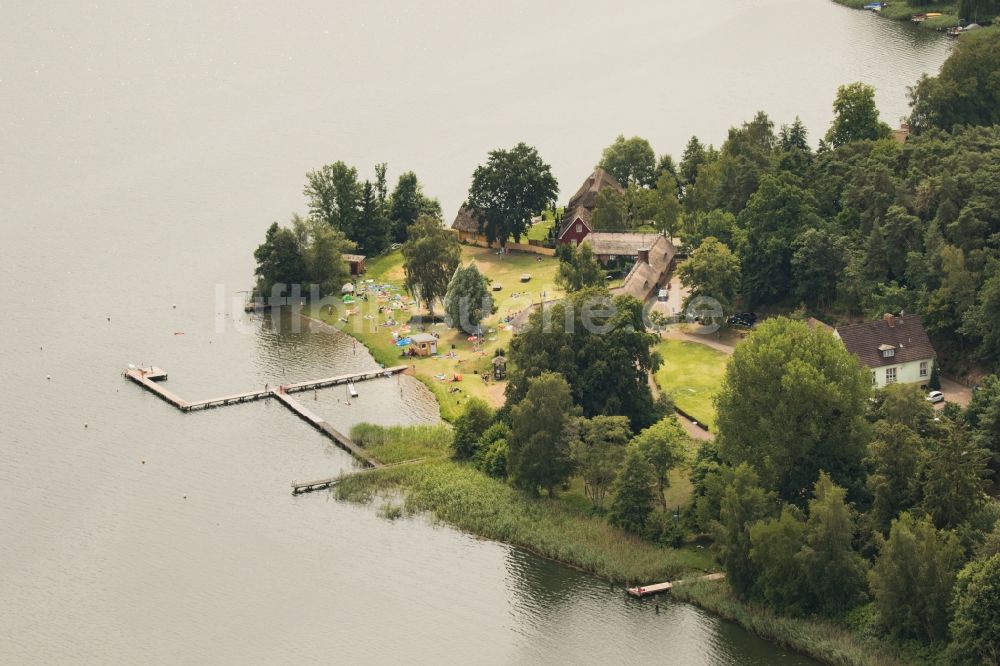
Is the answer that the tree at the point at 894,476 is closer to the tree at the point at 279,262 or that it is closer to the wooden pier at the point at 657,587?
the wooden pier at the point at 657,587

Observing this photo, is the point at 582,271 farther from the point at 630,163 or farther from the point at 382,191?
the point at 630,163

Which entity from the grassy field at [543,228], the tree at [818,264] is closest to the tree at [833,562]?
the tree at [818,264]

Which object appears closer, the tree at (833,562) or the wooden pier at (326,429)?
the tree at (833,562)

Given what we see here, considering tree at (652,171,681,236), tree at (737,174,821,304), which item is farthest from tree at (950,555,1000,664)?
tree at (652,171,681,236)

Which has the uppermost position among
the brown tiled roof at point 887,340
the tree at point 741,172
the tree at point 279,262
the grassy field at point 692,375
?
the tree at point 741,172

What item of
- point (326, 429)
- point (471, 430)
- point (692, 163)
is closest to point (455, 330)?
point (326, 429)

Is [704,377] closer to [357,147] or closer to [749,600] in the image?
[749,600]

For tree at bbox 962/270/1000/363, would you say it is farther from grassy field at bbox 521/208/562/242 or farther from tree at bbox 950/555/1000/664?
grassy field at bbox 521/208/562/242
